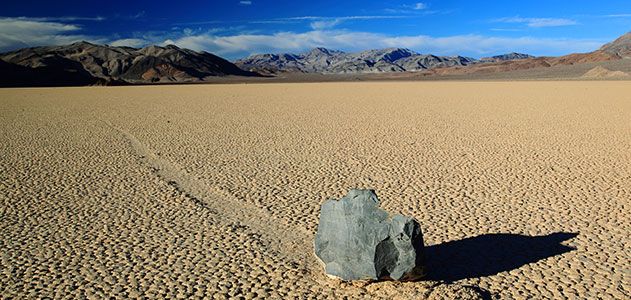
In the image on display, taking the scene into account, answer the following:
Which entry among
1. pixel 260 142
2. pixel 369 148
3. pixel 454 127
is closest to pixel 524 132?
pixel 454 127

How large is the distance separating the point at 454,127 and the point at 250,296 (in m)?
11.0

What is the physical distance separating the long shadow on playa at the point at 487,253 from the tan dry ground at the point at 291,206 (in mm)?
20

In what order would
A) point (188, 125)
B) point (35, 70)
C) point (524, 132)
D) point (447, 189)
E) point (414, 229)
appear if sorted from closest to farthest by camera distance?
point (414, 229), point (447, 189), point (524, 132), point (188, 125), point (35, 70)

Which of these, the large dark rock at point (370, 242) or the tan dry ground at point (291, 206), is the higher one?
the large dark rock at point (370, 242)

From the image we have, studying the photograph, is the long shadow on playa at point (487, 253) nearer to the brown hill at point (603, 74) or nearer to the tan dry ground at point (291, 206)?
the tan dry ground at point (291, 206)

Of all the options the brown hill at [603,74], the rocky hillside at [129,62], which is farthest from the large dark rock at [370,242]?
the rocky hillside at [129,62]

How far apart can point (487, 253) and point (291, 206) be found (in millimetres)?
2580

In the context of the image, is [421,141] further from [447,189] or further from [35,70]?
[35,70]

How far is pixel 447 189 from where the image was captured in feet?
23.8

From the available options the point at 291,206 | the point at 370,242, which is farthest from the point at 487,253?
the point at 291,206

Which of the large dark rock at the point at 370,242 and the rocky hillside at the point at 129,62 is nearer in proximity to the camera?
the large dark rock at the point at 370,242

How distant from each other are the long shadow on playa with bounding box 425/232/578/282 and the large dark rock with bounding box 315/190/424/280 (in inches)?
15.7

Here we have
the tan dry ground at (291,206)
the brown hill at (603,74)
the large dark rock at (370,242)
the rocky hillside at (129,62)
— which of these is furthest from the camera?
the rocky hillside at (129,62)

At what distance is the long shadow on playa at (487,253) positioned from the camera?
448 cm
